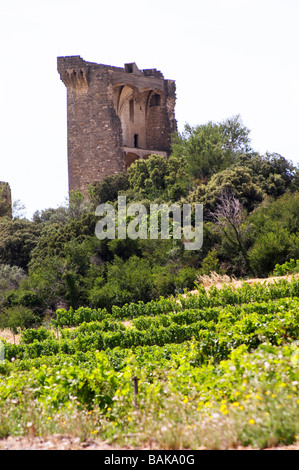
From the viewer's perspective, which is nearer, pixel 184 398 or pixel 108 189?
pixel 184 398

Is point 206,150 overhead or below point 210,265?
overhead

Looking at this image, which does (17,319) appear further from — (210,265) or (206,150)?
(206,150)

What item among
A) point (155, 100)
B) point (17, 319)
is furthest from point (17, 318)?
point (155, 100)

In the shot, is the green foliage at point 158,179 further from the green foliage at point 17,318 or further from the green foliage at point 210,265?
the green foliage at point 17,318

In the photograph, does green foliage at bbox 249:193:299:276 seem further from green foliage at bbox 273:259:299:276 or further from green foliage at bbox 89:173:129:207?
green foliage at bbox 89:173:129:207

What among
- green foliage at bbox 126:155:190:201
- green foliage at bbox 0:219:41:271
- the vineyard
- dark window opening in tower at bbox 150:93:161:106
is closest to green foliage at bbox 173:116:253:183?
green foliage at bbox 126:155:190:201

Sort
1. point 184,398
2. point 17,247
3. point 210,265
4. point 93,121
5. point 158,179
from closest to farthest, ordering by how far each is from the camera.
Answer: point 184,398 → point 210,265 → point 17,247 → point 158,179 → point 93,121

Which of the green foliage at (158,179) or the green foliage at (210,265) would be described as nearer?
the green foliage at (210,265)

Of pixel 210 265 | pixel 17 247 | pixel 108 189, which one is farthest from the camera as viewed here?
pixel 108 189

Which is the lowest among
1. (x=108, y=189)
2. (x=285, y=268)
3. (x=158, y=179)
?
(x=285, y=268)

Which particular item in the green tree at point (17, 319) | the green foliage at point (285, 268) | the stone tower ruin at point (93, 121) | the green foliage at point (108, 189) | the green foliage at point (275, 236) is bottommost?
the green tree at point (17, 319)

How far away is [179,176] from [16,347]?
63.1ft

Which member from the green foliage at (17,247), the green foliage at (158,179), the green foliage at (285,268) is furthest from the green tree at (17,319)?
the green foliage at (158,179)

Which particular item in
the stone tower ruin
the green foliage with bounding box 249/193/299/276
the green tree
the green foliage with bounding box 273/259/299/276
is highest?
the stone tower ruin
